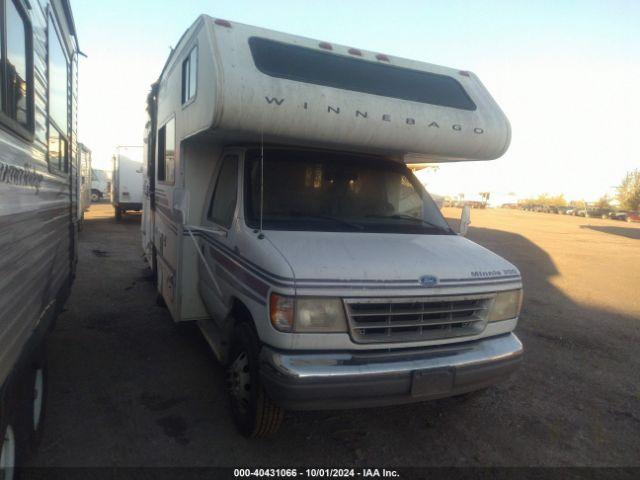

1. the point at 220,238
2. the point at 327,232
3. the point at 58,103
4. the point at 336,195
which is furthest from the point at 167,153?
the point at 327,232

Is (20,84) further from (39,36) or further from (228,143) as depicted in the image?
(228,143)

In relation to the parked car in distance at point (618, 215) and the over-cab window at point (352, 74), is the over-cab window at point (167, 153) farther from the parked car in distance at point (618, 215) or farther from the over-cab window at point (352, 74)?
the parked car in distance at point (618, 215)

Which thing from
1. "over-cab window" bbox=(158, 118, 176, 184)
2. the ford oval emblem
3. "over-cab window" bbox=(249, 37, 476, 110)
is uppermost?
"over-cab window" bbox=(249, 37, 476, 110)

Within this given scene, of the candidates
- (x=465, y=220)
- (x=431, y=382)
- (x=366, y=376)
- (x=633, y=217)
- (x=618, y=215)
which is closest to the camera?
(x=366, y=376)

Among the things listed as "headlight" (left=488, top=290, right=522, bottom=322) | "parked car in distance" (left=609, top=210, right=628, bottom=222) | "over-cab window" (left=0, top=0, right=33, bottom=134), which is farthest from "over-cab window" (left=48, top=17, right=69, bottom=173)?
"parked car in distance" (left=609, top=210, right=628, bottom=222)

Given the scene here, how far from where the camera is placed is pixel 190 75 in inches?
164

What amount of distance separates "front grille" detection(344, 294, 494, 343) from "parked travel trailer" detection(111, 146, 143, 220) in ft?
51.2

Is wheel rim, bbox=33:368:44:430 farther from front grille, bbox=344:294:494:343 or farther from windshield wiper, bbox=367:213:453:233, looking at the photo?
windshield wiper, bbox=367:213:453:233

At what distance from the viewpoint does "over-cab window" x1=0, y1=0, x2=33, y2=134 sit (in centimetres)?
224

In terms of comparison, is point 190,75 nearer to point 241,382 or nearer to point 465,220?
point 241,382

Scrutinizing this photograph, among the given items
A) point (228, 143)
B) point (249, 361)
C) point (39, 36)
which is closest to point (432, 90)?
point (228, 143)

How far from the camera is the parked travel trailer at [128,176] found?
1691cm

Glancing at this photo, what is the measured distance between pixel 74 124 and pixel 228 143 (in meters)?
2.58

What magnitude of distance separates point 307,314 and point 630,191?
208 ft
